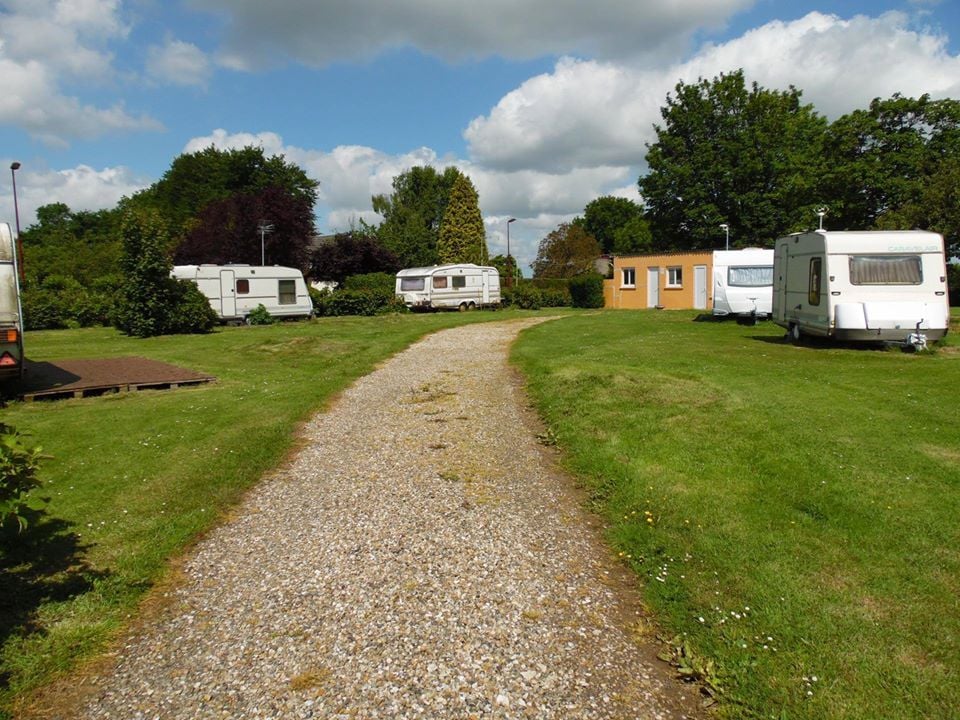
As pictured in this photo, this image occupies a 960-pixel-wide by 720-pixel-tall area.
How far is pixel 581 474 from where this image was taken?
6586mm

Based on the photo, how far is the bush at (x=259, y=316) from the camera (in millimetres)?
26766

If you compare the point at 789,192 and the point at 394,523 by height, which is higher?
the point at 789,192

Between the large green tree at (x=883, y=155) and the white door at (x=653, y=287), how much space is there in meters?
14.4

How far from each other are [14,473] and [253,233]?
39.0 meters

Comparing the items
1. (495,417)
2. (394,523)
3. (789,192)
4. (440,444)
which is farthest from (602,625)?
(789,192)

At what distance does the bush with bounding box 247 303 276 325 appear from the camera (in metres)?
26.8

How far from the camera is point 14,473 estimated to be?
341 cm

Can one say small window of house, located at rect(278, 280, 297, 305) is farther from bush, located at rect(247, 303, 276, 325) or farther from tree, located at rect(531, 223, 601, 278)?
tree, located at rect(531, 223, 601, 278)

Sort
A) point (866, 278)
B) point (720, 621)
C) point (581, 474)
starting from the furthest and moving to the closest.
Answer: point (866, 278) → point (581, 474) → point (720, 621)

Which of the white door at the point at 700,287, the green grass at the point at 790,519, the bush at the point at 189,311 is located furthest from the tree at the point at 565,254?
the green grass at the point at 790,519

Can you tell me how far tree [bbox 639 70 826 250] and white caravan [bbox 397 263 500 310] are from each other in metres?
18.8

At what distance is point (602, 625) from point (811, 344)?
14.6m

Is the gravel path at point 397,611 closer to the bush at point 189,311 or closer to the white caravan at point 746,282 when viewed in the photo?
the bush at point 189,311

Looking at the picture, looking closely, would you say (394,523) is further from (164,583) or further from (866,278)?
(866,278)
